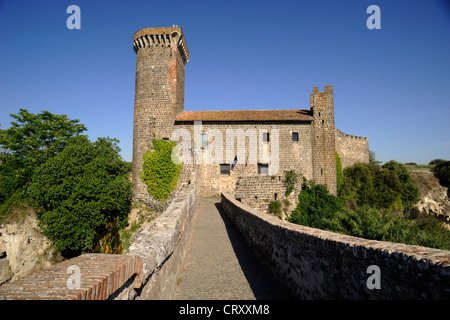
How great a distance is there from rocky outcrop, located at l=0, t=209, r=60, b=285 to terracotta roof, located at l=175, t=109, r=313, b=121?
54.4 feet

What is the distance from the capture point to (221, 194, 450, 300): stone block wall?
7.21ft

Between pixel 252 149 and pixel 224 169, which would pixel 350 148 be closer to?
pixel 252 149

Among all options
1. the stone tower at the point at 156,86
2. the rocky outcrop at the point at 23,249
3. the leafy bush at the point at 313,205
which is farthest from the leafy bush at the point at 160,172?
the leafy bush at the point at 313,205

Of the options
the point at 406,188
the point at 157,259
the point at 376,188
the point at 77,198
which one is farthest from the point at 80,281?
the point at 406,188

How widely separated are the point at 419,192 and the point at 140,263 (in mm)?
32596

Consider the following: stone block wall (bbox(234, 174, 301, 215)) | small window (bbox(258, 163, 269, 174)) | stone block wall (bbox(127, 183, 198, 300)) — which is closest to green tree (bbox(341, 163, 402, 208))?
stone block wall (bbox(234, 174, 301, 215))

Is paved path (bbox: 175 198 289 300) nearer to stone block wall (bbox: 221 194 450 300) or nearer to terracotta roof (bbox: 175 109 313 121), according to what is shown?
stone block wall (bbox: 221 194 450 300)

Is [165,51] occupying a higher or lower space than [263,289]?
higher

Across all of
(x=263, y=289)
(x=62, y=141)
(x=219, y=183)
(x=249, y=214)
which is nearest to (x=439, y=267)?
(x=263, y=289)

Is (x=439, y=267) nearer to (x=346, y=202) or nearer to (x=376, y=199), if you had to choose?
(x=346, y=202)

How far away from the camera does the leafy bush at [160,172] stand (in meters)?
20.7

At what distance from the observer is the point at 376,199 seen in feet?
75.5

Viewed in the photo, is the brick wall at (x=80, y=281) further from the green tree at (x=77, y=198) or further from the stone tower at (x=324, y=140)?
the stone tower at (x=324, y=140)

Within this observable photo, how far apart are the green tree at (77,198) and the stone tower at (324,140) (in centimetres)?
1850
